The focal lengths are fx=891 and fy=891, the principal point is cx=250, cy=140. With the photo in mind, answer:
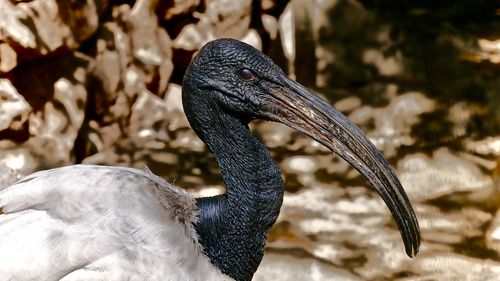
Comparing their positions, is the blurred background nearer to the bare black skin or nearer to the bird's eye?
the bare black skin

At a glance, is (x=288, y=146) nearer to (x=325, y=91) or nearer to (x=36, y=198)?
(x=325, y=91)

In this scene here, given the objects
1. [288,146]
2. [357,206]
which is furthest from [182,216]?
[288,146]

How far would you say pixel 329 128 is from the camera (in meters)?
3.12

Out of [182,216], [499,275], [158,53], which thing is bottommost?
[499,275]

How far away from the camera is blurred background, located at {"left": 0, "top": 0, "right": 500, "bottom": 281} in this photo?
475cm

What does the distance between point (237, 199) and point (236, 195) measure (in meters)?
0.02

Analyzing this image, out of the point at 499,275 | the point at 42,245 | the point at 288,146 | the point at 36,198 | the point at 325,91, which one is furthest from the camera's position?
the point at 325,91

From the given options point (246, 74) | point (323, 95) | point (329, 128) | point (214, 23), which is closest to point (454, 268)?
point (323, 95)

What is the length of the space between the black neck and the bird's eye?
157 millimetres

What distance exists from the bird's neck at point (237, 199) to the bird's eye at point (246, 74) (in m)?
0.16

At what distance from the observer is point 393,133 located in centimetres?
558

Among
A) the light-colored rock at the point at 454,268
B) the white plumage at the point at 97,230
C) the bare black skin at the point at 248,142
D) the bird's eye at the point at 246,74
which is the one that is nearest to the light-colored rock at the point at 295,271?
the light-colored rock at the point at 454,268

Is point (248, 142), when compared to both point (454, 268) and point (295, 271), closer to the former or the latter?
point (295, 271)

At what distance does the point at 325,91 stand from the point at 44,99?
6.25ft
